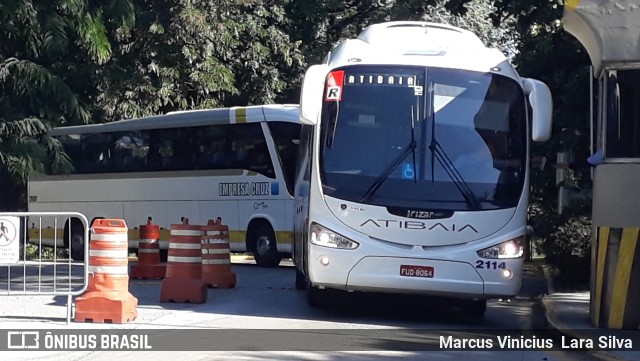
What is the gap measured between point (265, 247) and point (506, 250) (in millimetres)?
11865

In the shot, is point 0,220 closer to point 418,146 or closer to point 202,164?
point 418,146

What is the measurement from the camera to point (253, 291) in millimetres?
16953

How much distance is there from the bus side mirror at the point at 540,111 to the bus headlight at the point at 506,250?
1.37 meters

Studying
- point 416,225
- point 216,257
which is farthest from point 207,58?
point 416,225

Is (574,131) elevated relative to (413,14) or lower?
lower

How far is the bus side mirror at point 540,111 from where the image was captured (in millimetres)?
12836

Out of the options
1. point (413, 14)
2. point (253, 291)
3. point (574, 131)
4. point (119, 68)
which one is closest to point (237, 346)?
point (253, 291)

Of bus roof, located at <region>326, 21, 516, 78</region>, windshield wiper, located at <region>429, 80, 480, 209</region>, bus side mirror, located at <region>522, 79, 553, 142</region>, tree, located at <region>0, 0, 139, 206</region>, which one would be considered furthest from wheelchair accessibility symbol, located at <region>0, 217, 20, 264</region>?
bus side mirror, located at <region>522, 79, 553, 142</region>

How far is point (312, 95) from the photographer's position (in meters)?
13.0

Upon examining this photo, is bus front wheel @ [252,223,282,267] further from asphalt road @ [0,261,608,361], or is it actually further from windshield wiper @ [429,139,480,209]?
windshield wiper @ [429,139,480,209]

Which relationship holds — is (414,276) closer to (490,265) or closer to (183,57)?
(490,265)

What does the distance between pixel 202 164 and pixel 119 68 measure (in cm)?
493

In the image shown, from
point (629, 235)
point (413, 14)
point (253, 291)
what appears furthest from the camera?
point (413, 14)

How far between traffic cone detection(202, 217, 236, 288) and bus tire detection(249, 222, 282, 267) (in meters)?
6.47
